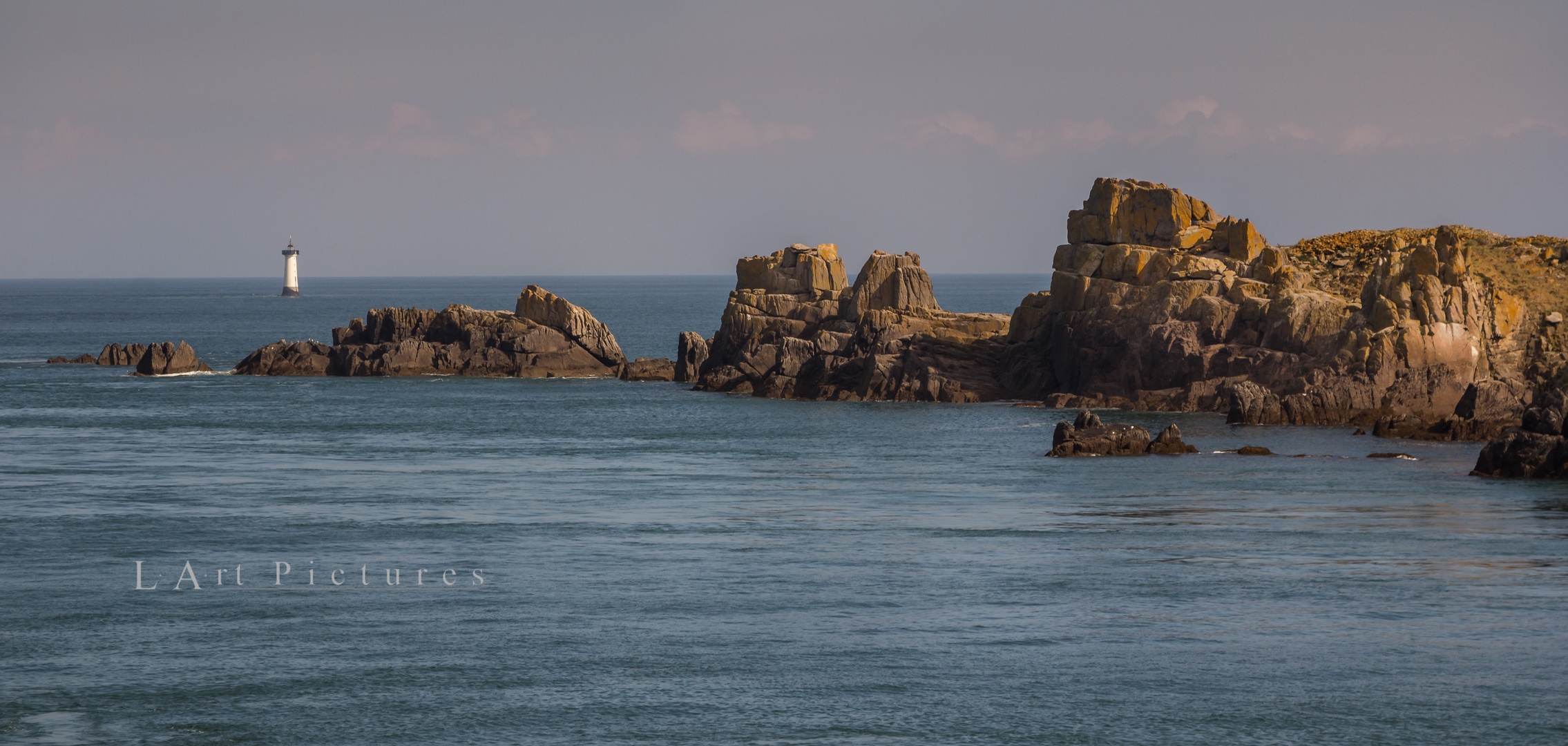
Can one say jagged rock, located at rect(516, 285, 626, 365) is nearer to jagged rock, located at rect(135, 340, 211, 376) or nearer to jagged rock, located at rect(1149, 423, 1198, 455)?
jagged rock, located at rect(135, 340, 211, 376)

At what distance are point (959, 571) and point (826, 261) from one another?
7265 cm

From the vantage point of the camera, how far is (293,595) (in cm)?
3528

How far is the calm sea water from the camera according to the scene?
85.7 ft

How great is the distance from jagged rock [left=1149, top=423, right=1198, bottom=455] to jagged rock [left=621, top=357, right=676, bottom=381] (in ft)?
171

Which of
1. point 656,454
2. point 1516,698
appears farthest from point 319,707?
point 656,454

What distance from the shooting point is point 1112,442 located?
2542 inches

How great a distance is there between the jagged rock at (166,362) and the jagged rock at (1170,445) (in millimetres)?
80727

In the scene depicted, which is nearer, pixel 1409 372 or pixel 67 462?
pixel 67 462

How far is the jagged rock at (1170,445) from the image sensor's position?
63875mm

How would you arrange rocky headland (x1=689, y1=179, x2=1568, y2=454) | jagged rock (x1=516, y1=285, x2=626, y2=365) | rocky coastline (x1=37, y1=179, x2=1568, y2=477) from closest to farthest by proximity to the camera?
rocky coastline (x1=37, y1=179, x2=1568, y2=477), rocky headland (x1=689, y1=179, x2=1568, y2=454), jagged rock (x1=516, y1=285, x2=626, y2=365)

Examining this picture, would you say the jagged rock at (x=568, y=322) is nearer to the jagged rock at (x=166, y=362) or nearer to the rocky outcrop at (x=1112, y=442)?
the jagged rock at (x=166, y=362)

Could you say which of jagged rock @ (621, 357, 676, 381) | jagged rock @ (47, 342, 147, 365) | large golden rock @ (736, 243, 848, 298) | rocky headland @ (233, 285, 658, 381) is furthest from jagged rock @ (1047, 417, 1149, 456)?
jagged rock @ (47, 342, 147, 365)

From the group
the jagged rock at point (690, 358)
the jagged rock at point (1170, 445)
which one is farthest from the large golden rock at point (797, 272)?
the jagged rock at point (1170, 445)

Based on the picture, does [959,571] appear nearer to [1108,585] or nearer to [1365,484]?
[1108,585]
